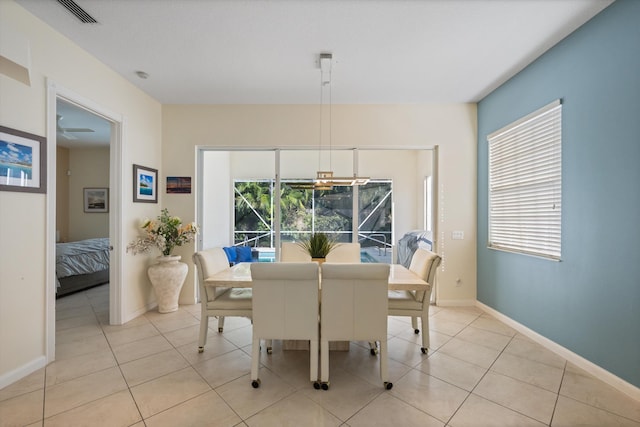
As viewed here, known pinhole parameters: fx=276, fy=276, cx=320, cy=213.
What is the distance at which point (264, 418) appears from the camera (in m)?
1.72

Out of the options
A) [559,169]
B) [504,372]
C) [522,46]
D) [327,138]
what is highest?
[522,46]

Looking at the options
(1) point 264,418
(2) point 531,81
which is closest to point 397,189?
(2) point 531,81

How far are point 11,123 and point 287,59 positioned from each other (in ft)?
7.55

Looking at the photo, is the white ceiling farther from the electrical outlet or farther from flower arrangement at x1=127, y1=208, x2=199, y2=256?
the electrical outlet

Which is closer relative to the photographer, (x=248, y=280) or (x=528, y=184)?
(x=248, y=280)

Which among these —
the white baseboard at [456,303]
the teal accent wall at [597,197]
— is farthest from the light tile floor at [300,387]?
the white baseboard at [456,303]

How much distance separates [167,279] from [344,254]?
227 cm

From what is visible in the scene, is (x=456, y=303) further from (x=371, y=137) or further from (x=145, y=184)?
(x=145, y=184)

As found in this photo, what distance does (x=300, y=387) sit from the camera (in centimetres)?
204

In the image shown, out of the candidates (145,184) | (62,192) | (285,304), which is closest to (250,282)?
(285,304)

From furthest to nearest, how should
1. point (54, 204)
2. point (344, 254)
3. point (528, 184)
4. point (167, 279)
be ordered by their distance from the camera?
point (167, 279)
point (344, 254)
point (528, 184)
point (54, 204)

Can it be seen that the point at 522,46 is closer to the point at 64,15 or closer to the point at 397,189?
the point at 397,189

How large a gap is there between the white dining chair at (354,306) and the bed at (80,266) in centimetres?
440

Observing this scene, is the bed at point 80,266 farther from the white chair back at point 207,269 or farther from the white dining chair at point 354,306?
the white dining chair at point 354,306
